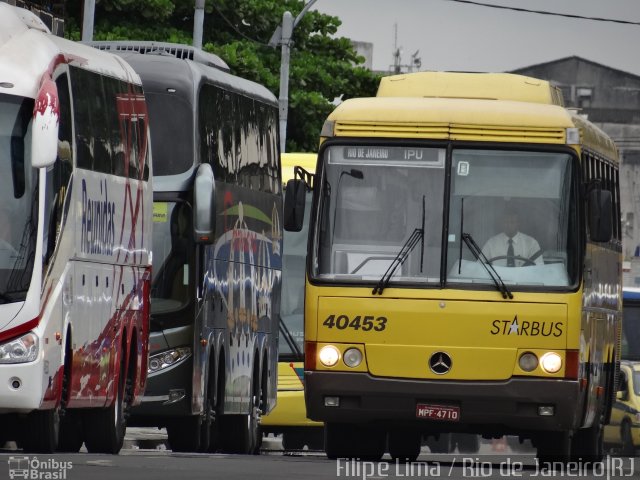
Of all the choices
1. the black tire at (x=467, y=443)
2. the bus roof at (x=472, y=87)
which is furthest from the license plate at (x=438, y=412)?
the black tire at (x=467, y=443)

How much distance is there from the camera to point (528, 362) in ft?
64.6

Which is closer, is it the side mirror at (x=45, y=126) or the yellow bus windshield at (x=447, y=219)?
the side mirror at (x=45, y=126)

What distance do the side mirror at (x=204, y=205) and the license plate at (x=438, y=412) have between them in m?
3.97

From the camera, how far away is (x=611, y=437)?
40.5 meters

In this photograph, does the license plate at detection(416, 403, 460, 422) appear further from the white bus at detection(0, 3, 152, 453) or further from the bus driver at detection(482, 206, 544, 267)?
the white bus at detection(0, 3, 152, 453)

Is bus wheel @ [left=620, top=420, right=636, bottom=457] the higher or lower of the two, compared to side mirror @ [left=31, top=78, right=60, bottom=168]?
lower

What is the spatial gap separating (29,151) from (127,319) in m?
3.92

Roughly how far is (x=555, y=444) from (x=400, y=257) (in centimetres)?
263

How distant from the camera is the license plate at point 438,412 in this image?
19672mm

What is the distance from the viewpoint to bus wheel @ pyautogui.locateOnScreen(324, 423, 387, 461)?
21.2m

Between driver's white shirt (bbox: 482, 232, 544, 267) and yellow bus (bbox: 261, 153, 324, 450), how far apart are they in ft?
34.4

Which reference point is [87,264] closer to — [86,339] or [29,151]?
[86,339]

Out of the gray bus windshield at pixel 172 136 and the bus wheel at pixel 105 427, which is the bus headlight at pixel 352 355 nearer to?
the bus wheel at pixel 105 427

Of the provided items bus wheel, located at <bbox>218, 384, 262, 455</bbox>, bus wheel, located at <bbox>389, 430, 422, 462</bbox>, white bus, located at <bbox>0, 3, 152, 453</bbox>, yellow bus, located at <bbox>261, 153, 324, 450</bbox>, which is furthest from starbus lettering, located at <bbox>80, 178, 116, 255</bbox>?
yellow bus, located at <bbox>261, 153, 324, 450</bbox>
